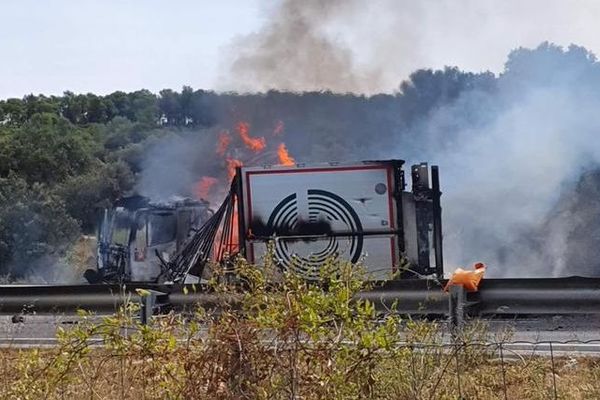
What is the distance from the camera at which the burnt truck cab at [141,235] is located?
16.3 metres

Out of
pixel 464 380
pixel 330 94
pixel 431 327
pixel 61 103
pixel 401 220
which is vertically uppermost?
pixel 61 103

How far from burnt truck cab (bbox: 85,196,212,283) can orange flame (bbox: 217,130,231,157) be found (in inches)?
258

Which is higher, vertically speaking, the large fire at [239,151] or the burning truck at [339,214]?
the large fire at [239,151]

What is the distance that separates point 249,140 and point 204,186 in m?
2.08

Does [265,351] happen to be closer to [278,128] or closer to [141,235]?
[141,235]

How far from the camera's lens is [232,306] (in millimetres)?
4520

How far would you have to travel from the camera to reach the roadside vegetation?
4199 millimetres

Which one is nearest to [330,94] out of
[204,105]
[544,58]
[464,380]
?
[204,105]

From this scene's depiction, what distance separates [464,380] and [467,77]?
2130cm

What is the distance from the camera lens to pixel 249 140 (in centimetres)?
2306

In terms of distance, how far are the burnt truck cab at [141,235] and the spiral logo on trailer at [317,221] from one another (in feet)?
15.6

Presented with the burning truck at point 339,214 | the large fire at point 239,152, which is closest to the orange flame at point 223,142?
the large fire at point 239,152

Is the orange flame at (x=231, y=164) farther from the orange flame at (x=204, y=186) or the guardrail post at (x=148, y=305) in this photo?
the guardrail post at (x=148, y=305)

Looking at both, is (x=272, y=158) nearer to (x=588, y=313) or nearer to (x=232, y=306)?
(x=588, y=313)
